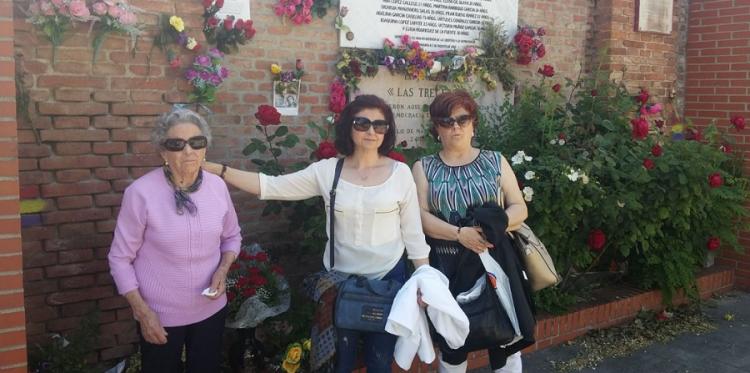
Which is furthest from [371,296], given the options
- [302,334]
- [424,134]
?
[424,134]

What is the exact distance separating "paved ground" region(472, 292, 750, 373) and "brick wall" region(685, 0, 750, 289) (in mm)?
1662

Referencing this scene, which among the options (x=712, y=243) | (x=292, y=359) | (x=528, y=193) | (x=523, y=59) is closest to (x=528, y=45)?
(x=523, y=59)

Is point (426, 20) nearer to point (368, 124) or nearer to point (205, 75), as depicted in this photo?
point (205, 75)

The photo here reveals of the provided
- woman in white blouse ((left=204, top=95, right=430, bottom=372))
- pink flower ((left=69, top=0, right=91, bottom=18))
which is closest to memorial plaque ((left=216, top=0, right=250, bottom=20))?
pink flower ((left=69, top=0, right=91, bottom=18))

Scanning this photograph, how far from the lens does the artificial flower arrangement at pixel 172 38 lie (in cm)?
362

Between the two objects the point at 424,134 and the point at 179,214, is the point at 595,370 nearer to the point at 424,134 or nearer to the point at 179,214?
the point at 424,134

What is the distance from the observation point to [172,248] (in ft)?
8.53

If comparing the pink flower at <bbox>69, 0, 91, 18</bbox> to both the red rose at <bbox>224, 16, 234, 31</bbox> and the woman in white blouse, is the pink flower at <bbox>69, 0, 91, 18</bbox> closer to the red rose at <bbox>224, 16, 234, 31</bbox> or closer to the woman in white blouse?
the red rose at <bbox>224, 16, 234, 31</bbox>

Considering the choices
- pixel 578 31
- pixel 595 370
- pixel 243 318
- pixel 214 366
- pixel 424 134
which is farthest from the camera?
pixel 578 31

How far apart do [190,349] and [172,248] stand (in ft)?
1.67

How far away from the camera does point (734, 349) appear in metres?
4.59

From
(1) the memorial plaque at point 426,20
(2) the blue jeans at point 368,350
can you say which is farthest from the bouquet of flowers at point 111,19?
(2) the blue jeans at point 368,350

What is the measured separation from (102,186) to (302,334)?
140 cm

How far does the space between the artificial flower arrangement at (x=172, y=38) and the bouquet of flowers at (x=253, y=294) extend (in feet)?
4.15
